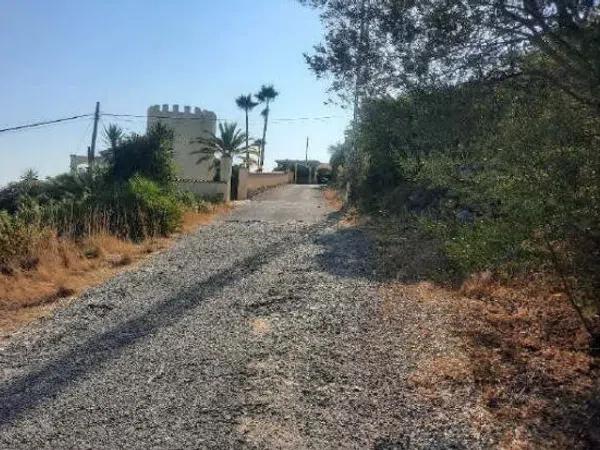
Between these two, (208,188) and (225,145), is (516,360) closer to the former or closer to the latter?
(208,188)

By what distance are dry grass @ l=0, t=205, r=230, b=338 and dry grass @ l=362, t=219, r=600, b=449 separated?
15.3ft

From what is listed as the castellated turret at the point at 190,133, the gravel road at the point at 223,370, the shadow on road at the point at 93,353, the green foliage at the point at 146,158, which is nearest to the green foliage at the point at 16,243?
the gravel road at the point at 223,370

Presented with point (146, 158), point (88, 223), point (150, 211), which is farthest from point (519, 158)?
point (146, 158)

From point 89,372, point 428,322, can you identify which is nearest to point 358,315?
point 428,322

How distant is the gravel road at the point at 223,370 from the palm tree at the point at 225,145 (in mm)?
26988

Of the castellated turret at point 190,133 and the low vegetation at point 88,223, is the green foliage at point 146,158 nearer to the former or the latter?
the low vegetation at point 88,223

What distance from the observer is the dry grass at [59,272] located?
7863 millimetres

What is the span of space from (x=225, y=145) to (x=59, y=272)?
98.7 ft

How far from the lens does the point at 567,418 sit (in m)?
4.02

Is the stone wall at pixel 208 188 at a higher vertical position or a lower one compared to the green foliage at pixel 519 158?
lower

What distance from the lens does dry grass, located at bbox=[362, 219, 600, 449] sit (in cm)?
397

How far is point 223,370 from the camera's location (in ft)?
16.9

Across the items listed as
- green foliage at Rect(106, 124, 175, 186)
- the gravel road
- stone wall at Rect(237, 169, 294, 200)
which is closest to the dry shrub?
green foliage at Rect(106, 124, 175, 186)

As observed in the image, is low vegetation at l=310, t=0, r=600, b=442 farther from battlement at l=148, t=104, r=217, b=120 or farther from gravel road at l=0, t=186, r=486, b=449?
battlement at l=148, t=104, r=217, b=120
